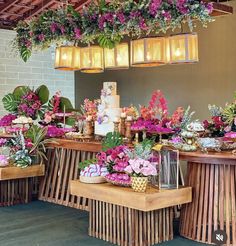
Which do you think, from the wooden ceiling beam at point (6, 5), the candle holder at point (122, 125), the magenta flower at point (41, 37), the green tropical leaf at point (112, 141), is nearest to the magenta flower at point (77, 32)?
the magenta flower at point (41, 37)

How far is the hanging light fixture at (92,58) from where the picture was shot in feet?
20.2

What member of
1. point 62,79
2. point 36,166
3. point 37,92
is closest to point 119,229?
point 36,166

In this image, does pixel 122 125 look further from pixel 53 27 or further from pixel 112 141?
pixel 53 27

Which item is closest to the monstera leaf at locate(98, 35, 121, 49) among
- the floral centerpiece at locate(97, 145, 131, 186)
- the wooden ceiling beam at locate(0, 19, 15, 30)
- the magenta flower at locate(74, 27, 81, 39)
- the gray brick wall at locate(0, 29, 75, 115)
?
the magenta flower at locate(74, 27, 81, 39)

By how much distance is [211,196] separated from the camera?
4.44 meters

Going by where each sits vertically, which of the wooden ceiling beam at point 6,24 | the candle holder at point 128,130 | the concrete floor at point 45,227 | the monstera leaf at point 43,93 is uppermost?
the wooden ceiling beam at point 6,24

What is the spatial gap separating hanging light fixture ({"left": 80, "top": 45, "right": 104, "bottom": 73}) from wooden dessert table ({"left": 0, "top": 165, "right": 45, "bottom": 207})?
1.46m

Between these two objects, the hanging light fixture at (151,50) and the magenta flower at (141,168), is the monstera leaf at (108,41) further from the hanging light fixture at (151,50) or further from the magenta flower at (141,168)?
the magenta flower at (141,168)

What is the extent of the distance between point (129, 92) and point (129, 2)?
513 centimetres

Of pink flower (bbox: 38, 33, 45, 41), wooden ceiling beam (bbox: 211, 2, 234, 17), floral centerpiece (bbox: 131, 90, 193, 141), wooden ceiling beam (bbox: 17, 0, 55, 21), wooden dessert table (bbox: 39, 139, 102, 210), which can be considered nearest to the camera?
floral centerpiece (bbox: 131, 90, 193, 141)

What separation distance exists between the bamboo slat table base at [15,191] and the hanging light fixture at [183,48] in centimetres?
267

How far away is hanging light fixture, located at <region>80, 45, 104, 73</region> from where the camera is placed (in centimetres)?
616

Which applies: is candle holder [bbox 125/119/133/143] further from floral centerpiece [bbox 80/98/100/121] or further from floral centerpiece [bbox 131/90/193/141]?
floral centerpiece [bbox 80/98/100/121]

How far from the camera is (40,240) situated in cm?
466
